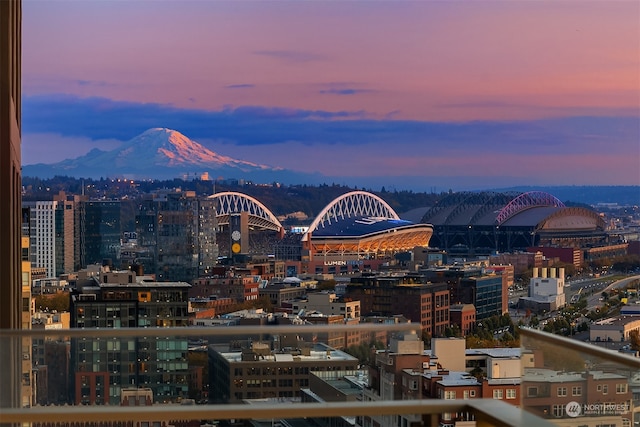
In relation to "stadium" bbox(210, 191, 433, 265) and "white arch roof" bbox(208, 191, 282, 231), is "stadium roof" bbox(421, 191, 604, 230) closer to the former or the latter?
"stadium" bbox(210, 191, 433, 265)

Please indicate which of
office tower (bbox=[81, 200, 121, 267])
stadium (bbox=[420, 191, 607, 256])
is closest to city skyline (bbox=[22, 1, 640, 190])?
office tower (bbox=[81, 200, 121, 267])

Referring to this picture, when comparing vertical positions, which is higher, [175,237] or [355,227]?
[355,227]

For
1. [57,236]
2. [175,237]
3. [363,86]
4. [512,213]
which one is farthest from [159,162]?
[512,213]

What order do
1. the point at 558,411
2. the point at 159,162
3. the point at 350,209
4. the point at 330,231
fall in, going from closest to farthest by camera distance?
the point at 558,411
the point at 159,162
the point at 330,231
the point at 350,209

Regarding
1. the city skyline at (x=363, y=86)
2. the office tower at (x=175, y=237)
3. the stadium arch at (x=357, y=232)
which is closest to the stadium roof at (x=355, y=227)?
the stadium arch at (x=357, y=232)

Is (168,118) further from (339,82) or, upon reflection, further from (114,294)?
(114,294)

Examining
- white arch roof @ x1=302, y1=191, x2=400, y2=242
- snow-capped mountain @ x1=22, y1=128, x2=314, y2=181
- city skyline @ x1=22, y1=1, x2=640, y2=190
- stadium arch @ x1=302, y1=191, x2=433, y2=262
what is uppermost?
city skyline @ x1=22, y1=1, x2=640, y2=190

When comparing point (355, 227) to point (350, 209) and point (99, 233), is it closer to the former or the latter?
point (350, 209)

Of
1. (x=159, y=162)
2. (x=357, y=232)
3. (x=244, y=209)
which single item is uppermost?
(x=159, y=162)
